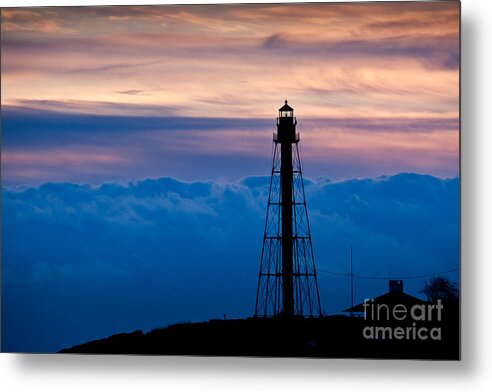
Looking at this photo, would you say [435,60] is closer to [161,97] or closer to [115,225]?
[161,97]

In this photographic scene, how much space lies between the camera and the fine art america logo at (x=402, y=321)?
6.59 meters

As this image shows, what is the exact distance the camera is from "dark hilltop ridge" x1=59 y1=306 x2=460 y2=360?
6.58 meters

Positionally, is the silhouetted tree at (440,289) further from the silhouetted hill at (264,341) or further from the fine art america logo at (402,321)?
the silhouetted hill at (264,341)

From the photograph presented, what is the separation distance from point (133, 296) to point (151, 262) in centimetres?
21

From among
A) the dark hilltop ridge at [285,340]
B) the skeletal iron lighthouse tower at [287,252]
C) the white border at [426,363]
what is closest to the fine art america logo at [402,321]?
the dark hilltop ridge at [285,340]

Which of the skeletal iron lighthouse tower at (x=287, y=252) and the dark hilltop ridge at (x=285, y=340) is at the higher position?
the skeletal iron lighthouse tower at (x=287, y=252)

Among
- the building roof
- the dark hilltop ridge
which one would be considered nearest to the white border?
the dark hilltop ridge

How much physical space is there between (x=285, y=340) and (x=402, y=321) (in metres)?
0.63

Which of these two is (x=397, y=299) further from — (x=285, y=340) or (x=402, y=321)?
(x=285, y=340)

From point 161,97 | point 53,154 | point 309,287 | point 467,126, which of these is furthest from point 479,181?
point 53,154

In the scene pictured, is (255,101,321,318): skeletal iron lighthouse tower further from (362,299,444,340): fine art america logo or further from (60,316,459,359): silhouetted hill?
(362,299,444,340): fine art america logo

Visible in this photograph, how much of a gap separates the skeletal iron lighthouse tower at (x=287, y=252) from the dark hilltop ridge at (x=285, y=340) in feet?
0.28

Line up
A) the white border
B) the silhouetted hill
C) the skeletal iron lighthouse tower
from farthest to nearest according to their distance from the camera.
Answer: the skeletal iron lighthouse tower < the silhouetted hill < the white border

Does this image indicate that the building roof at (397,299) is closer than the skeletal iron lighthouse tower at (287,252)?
Yes
